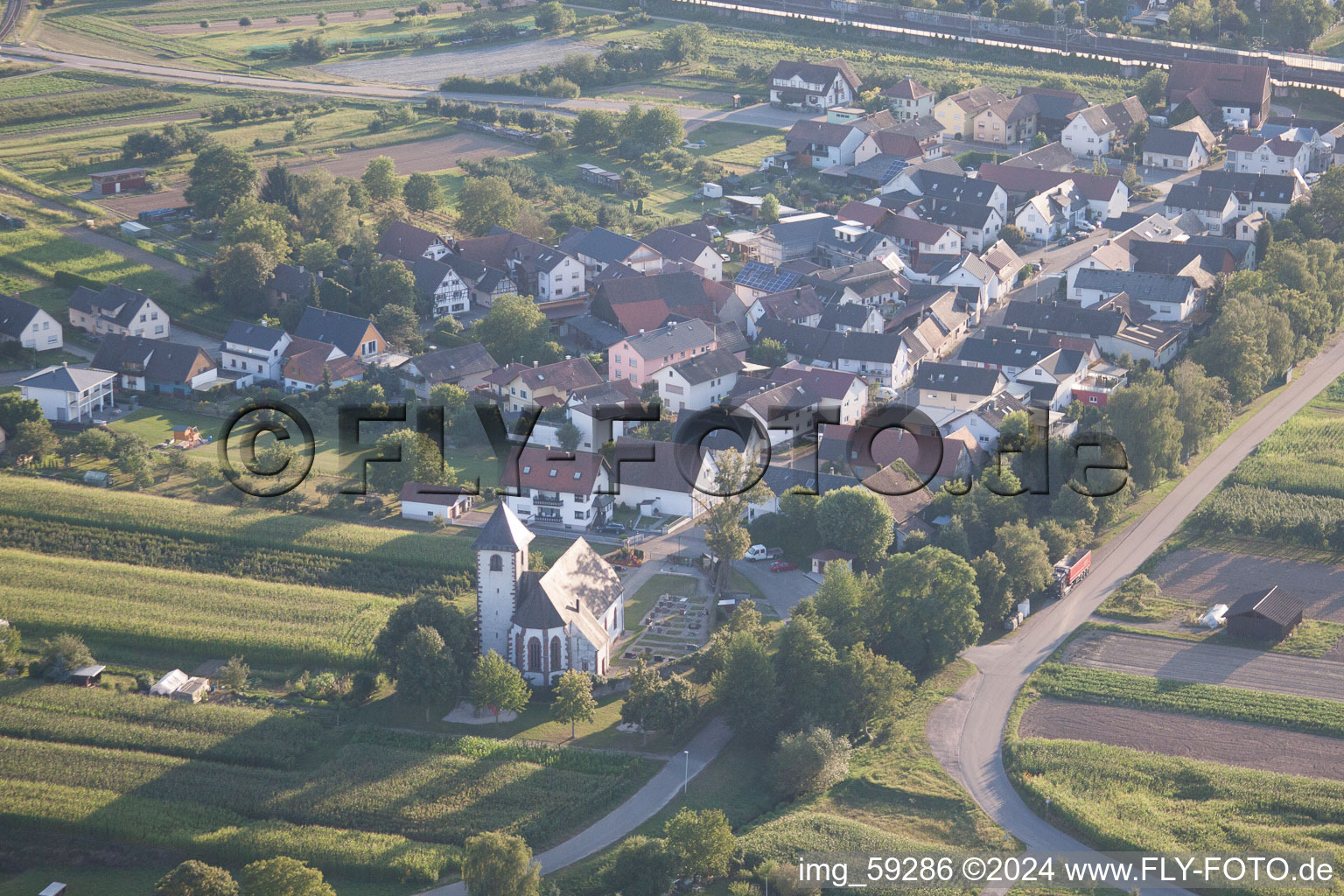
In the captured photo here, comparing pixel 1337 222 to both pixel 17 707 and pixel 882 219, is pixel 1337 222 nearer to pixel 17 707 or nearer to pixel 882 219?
pixel 882 219

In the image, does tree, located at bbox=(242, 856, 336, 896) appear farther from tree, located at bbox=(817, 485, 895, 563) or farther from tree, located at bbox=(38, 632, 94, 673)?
tree, located at bbox=(817, 485, 895, 563)

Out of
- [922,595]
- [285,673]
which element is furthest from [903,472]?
[285,673]

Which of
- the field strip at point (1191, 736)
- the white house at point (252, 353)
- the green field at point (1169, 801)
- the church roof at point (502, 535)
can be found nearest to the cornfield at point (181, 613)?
the church roof at point (502, 535)

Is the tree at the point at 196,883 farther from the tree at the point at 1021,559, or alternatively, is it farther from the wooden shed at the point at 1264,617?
the wooden shed at the point at 1264,617

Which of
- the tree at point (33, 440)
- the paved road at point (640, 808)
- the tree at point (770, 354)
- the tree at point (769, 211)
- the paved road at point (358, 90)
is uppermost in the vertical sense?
the paved road at point (358, 90)

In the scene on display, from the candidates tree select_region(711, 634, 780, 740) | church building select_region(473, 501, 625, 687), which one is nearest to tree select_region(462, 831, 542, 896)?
tree select_region(711, 634, 780, 740)

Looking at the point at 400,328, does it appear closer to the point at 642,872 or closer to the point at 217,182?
the point at 217,182

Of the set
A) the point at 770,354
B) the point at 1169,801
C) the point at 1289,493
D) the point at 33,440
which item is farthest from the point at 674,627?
the point at 33,440
